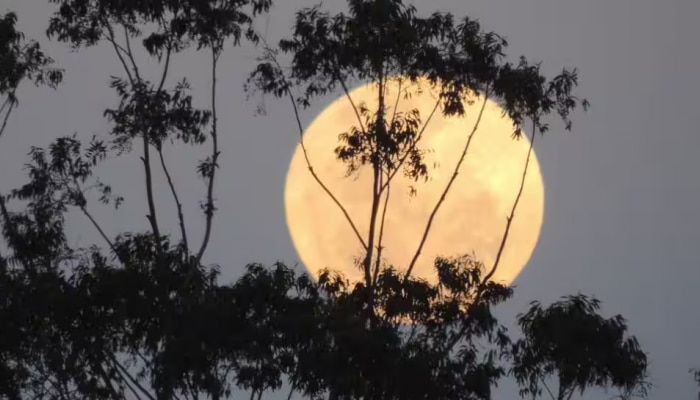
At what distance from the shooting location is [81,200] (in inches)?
1405

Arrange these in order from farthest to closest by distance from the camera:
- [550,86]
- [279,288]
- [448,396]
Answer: [550,86], [279,288], [448,396]

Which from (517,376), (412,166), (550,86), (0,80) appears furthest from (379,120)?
(0,80)

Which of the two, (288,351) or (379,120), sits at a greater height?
(379,120)

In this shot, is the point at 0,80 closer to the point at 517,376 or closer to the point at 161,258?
the point at 161,258

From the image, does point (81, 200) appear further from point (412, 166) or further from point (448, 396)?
point (448, 396)

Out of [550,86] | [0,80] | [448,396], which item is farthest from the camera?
[0,80]

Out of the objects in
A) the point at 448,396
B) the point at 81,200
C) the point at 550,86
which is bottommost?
the point at 448,396

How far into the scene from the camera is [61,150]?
35.4 m

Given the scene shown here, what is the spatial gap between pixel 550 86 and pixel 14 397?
45.0 ft

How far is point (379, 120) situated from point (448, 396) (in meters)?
6.67

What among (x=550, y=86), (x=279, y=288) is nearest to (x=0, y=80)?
(x=279, y=288)

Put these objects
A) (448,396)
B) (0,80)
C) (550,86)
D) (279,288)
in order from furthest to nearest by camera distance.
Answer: (0,80) < (550,86) < (279,288) < (448,396)

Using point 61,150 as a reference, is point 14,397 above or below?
below

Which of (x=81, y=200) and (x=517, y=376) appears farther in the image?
(x=81, y=200)
